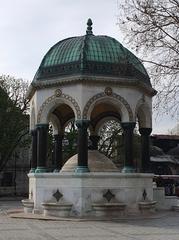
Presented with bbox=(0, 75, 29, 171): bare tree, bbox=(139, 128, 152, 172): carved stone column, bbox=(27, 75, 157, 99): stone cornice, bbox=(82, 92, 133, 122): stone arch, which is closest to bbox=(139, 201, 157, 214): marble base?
bbox=(139, 128, 152, 172): carved stone column

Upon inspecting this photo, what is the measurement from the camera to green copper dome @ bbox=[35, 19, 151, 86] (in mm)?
20513

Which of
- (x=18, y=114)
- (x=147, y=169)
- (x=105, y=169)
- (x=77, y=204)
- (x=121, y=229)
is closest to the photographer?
(x=121, y=229)

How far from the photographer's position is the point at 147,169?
2264 cm

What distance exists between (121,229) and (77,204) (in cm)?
411

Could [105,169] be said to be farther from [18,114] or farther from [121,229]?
[18,114]

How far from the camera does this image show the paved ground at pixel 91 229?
1380 centimetres

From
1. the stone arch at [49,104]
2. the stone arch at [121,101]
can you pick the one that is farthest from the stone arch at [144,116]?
the stone arch at [49,104]

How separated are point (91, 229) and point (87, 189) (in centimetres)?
393

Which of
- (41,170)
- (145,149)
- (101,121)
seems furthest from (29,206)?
(101,121)

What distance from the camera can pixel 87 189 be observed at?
19.5 meters

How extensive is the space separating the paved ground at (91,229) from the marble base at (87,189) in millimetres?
1502

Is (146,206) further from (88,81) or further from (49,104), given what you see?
(49,104)

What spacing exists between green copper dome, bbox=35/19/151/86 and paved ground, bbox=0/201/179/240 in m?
6.05

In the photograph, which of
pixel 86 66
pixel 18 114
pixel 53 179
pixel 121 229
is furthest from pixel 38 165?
pixel 18 114
